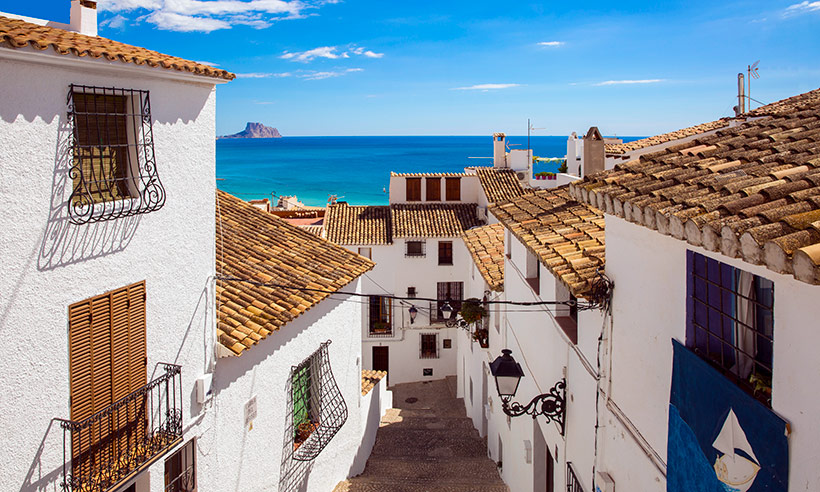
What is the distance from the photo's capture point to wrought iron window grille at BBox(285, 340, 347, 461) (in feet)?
38.3

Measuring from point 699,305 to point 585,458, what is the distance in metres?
3.57

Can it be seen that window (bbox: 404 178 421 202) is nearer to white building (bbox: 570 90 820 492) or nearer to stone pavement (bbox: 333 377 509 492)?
stone pavement (bbox: 333 377 509 492)

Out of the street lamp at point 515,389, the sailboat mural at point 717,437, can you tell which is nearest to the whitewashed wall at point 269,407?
the street lamp at point 515,389

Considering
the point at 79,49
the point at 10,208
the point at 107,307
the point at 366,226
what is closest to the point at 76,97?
the point at 79,49

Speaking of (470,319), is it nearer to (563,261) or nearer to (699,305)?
(563,261)

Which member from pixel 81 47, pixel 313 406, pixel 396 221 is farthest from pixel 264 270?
pixel 396 221

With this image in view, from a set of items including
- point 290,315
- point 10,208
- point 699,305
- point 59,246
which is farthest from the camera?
point 290,315

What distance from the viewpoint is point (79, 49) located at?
593 centimetres

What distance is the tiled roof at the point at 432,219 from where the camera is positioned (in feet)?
98.5

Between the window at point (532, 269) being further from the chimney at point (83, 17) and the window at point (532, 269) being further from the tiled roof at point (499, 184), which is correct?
the tiled roof at point (499, 184)

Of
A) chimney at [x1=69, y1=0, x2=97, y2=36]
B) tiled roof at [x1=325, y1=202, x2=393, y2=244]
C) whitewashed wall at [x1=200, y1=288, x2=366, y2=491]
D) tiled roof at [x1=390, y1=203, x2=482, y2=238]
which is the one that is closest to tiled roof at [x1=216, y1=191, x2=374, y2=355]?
whitewashed wall at [x1=200, y1=288, x2=366, y2=491]

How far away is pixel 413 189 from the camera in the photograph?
106 ft

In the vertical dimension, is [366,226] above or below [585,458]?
above

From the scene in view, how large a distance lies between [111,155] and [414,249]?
77.9ft
